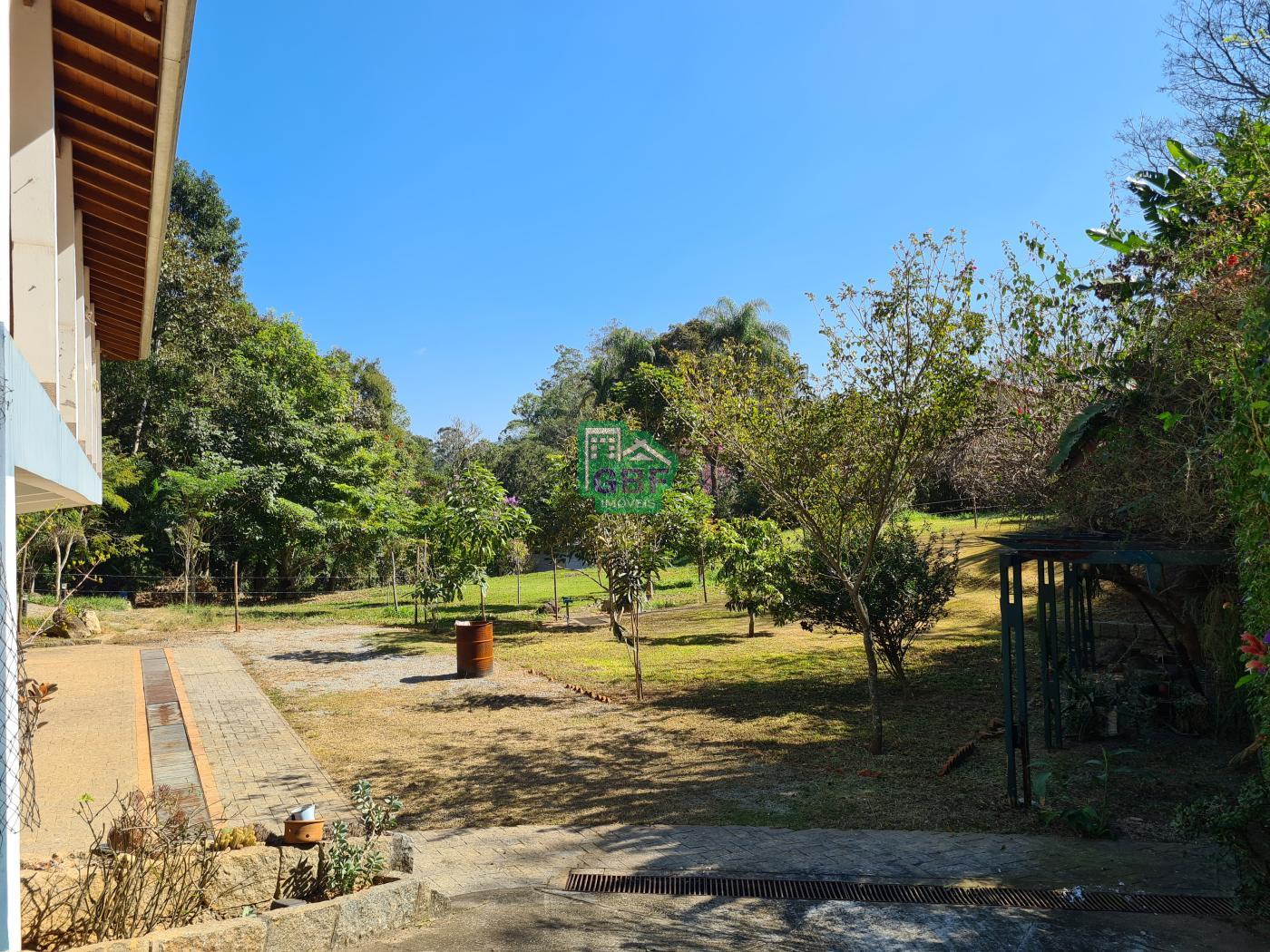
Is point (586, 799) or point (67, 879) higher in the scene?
point (67, 879)

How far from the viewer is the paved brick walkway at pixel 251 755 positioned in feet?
23.1

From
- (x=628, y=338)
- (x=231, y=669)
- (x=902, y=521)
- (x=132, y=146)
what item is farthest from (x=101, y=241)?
(x=628, y=338)

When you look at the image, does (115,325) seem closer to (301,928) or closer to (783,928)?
(301,928)

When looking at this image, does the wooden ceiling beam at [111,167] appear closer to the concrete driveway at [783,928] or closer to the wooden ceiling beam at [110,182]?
the wooden ceiling beam at [110,182]

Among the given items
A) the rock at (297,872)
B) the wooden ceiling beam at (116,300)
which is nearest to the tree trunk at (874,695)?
the rock at (297,872)

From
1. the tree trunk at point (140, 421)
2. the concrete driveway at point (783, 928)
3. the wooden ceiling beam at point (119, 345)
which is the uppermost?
the tree trunk at point (140, 421)

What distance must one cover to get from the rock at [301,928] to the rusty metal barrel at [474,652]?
8907 millimetres

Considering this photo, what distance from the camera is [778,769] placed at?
821 cm

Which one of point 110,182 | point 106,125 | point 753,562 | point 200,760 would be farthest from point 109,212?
point 753,562

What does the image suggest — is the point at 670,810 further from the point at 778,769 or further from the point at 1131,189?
the point at 1131,189

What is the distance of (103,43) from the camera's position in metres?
4.62

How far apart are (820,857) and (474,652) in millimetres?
8186

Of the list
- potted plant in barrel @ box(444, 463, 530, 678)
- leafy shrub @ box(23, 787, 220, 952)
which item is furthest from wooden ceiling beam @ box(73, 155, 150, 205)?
potted plant in barrel @ box(444, 463, 530, 678)

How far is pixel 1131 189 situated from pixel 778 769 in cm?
788
